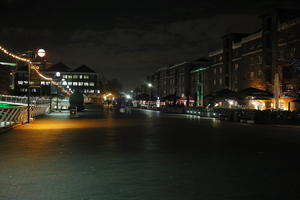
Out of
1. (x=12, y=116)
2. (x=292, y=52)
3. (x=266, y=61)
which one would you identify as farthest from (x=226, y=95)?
(x=12, y=116)

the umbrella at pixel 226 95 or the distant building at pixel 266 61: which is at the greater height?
the distant building at pixel 266 61

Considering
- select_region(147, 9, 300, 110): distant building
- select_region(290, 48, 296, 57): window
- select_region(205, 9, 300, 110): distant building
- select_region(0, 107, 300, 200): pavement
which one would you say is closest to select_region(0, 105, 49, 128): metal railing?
select_region(0, 107, 300, 200): pavement

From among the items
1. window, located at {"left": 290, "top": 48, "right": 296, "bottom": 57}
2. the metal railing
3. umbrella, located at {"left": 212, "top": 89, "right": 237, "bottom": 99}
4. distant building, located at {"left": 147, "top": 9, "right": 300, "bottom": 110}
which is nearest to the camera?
the metal railing

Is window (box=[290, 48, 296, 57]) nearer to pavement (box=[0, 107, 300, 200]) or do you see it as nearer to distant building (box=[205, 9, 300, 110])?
distant building (box=[205, 9, 300, 110])

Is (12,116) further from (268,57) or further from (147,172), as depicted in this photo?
(268,57)

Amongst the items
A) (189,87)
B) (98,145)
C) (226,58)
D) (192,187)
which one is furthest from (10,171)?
(189,87)

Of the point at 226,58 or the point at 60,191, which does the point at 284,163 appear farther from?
the point at 226,58

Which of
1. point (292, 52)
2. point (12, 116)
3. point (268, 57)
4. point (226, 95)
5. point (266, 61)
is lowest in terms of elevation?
point (12, 116)

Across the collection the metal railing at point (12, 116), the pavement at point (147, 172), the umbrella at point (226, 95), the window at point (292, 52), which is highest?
the window at point (292, 52)

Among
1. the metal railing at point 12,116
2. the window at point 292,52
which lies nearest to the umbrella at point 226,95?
the window at point 292,52

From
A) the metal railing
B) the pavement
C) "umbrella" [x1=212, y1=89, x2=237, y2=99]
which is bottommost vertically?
the pavement

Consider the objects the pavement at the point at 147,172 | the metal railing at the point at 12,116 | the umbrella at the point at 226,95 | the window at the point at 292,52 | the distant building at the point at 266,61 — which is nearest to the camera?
the pavement at the point at 147,172

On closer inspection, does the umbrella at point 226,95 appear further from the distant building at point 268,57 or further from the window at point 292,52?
the window at point 292,52

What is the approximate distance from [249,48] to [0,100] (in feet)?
131
